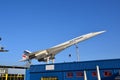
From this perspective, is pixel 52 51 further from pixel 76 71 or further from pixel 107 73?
pixel 107 73

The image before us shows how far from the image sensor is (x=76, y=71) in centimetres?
4147

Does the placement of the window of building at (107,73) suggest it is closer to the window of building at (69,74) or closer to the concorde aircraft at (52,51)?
the window of building at (69,74)

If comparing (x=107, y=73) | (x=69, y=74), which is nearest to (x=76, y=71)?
(x=69, y=74)

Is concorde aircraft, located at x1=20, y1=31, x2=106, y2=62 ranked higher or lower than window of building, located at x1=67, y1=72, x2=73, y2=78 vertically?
higher

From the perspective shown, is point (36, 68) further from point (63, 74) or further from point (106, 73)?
point (106, 73)

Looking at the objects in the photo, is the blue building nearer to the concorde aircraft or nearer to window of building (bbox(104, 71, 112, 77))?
window of building (bbox(104, 71, 112, 77))

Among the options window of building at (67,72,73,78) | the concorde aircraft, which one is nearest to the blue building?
window of building at (67,72,73,78)

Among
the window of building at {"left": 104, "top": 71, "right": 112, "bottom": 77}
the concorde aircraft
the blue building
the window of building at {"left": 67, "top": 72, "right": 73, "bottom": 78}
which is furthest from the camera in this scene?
the concorde aircraft

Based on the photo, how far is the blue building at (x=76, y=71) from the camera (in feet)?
122

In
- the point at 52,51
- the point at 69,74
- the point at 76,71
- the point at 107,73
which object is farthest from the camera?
the point at 52,51

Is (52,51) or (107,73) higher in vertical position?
(52,51)

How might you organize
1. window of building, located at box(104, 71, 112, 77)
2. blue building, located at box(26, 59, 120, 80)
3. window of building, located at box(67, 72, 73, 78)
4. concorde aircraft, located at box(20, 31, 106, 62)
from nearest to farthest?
blue building, located at box(26, 59, 120, 80) < window of building, located at box(104, 71, 112, 77) < window of building, located at box(67, 72, 73, 78) < concorde aircraft, located at box(20, 31, 106, 62)

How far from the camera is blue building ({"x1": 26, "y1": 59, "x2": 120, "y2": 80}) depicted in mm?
37188

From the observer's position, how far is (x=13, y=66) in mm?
49188
